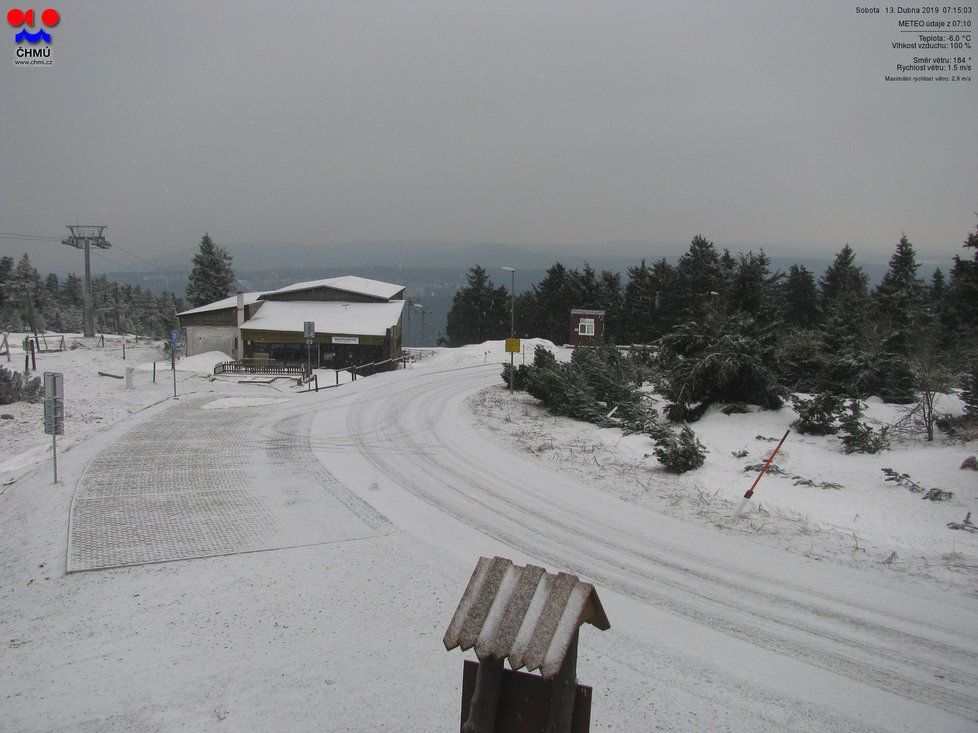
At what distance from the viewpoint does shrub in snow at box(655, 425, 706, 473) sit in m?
15.8

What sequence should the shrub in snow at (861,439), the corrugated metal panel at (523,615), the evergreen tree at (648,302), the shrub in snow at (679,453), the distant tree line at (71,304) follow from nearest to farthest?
the corrugated metal panel at (523,615) < the shrub in snow at (861,439) < the shrub in snow at (679,453) < the evergreen tree at (648,302) < the distant tree line at (71,304)

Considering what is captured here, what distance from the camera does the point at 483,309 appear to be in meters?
75.1

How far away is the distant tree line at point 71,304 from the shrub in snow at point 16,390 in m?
58.2

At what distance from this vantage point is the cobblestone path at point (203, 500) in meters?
10.9

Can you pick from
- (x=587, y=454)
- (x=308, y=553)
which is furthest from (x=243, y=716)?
(x=587, y=454)

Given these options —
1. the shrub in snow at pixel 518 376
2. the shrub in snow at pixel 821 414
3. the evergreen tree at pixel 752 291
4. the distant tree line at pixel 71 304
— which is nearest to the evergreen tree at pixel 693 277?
the shrub in snow at pixel 518 376

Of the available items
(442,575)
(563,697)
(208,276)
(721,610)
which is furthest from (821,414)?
(208,276)

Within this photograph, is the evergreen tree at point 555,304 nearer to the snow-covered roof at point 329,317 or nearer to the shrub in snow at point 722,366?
the snow-covered roof at point 329,317

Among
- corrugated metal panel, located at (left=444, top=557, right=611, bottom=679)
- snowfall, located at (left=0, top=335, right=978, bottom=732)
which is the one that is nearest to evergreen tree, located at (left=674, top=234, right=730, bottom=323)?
snowfall, located at (left=0, top=335, right=978, bottom=732)

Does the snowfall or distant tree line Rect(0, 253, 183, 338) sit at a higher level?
distant tree line Rect(0, 253, 183, 338)

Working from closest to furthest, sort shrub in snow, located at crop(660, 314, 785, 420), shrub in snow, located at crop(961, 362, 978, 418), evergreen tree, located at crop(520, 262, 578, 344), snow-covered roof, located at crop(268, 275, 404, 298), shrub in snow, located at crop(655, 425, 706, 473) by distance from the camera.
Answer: shrub in snow, located at crop(655, 425, 706, 473), shrub in snow, located at crop(961, 362, 978, 418), shrub in snow, located at crop(660, 314, 785, 420), snow-covered roof, located at crop(268, 275, 404, 298), evergreen tree, located at crop(520, 262, 578, 344)

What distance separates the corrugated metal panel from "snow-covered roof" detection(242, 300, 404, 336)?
36897mm

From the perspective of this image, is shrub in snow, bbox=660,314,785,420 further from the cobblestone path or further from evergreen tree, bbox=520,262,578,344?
evergreen tree, bbox=520,262,578,344

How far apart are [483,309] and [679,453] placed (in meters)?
60.3
